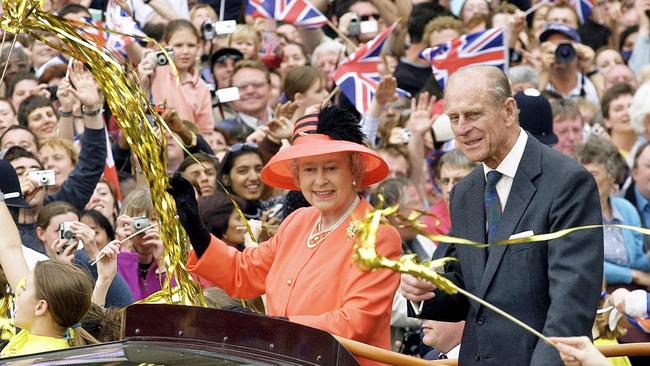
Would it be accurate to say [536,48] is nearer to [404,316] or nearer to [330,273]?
[404,316]

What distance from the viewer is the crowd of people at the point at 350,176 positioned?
18.6 feet

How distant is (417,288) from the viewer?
18.5 feet

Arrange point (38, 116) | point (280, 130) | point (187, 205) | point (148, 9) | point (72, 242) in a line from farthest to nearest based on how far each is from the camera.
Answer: point (148, 9)
point (38, 116)
point (280, 130)
point (72, 242)
point (187, 205)

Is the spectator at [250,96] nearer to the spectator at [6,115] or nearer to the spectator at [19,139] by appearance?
the spectator at [6,115]

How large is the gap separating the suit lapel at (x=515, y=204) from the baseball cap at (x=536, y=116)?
12.0ft

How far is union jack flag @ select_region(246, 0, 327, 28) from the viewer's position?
13.6 meters

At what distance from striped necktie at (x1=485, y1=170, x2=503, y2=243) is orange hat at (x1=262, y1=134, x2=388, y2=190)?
1.99 feet

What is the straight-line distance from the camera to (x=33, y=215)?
874cm

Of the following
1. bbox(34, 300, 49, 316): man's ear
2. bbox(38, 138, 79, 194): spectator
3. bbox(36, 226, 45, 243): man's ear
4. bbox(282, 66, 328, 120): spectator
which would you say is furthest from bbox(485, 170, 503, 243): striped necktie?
bbox(282, 66, 328, 120): spectator

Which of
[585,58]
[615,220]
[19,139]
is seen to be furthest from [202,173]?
[585,58]

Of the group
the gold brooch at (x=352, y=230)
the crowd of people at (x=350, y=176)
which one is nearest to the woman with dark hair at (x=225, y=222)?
the crowd of people at (x=350, y=176)

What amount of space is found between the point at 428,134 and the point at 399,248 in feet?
18.6

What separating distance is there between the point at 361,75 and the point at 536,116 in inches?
117

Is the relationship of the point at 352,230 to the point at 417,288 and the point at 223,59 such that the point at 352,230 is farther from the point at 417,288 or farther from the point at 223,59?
the point at 223,59
